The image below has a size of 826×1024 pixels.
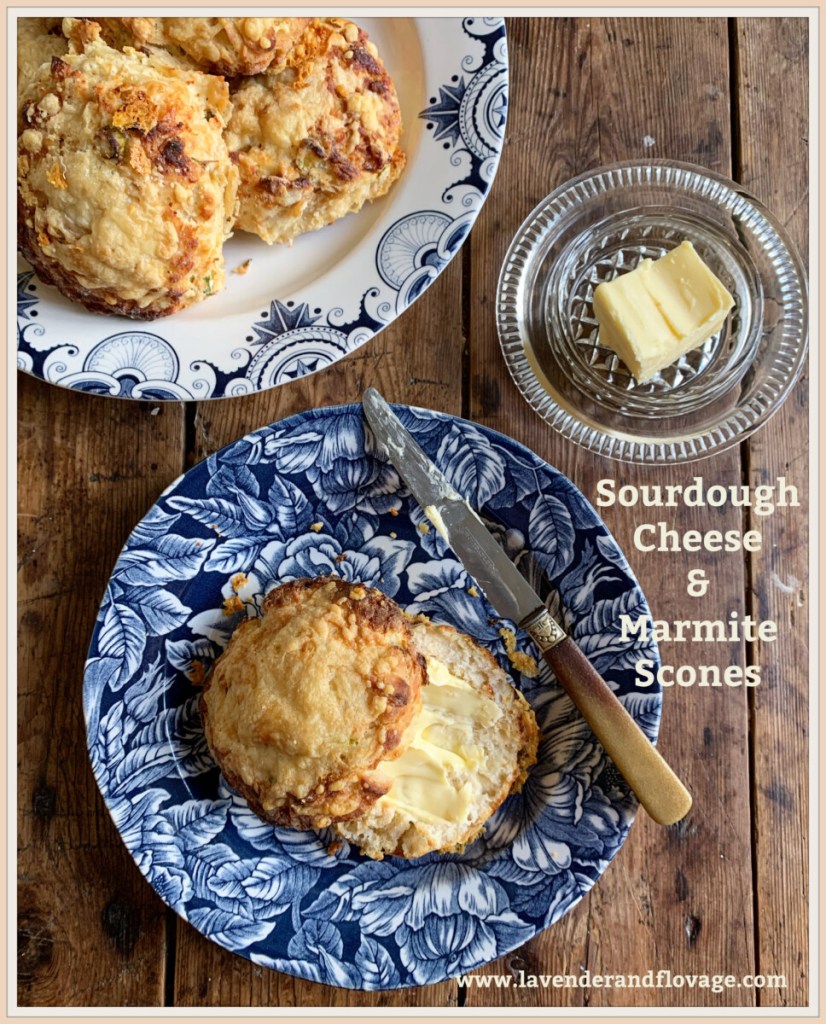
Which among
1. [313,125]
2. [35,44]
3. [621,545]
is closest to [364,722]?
[621,545]

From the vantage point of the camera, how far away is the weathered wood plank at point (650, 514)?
7.80 feet

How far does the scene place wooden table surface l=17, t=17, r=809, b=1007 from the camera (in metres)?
2.36

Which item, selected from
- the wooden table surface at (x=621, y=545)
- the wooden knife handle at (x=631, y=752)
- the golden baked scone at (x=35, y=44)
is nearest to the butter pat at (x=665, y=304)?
the wooden table surface at (x=621, y=545)

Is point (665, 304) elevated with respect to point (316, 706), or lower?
elevated

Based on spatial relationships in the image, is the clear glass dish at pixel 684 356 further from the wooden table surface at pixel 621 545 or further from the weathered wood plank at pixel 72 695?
the weathered wood plank at pixel 72 695

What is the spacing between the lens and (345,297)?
2.23m

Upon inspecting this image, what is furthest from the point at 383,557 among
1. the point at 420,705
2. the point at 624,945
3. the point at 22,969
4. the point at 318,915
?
the point at 22,969

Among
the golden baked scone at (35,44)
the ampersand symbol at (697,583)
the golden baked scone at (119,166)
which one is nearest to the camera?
the golden baked scone at (119,166)

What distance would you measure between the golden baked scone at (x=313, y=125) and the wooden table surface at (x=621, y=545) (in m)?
0.40

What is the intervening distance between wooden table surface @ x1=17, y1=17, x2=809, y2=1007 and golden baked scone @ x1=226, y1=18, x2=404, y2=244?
1.32 ft

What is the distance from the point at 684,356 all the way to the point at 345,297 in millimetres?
902

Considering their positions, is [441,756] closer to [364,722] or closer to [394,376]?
[364,722]

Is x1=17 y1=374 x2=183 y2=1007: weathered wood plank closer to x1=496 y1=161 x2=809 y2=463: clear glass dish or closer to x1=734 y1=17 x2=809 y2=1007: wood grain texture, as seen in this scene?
x1=496 y1=161 x2=809 y2=463: clear glass dish

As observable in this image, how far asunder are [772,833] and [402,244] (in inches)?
68.2
